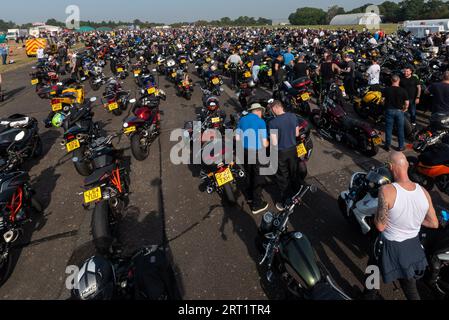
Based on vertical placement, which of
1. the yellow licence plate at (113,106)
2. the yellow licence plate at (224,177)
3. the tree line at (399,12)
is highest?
the tree line at (399,12)

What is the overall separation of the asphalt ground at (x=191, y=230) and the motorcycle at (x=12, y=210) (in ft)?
0.73

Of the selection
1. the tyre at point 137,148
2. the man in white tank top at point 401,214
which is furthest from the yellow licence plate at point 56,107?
the man in white tank top at point 401,214

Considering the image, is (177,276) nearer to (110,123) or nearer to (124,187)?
(124,187)

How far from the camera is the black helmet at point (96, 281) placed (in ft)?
7.93

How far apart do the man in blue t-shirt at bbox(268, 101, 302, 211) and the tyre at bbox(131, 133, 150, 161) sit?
A: 145 inches

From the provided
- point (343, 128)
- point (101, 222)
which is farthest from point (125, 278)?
point (343, 128)

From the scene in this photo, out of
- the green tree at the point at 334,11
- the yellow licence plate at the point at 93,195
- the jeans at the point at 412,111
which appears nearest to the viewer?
the yellow licence plate at the point at 93,195

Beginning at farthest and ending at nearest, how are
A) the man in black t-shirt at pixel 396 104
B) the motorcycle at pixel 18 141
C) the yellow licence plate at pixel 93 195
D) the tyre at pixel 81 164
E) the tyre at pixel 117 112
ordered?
the tyre at pixel 117 112 < the motorcycle at pixel 18 141 < the tyre at pixel 81 164 < the man in black t-shirt at pixel 396 104 < the yellow licence plate at pixel 93 195

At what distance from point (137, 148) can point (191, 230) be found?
10.1 feet

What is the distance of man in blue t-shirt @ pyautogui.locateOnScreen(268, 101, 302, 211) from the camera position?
4375 mm

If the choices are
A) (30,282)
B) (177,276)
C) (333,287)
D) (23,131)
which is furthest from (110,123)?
(333,287)

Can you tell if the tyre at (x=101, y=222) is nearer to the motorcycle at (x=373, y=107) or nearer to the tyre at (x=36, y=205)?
the tyre at (x=36, y=205)

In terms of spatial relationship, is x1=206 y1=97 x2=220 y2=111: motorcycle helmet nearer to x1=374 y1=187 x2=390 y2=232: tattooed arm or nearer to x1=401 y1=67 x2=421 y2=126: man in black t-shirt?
x1=401 y1=67 x2=421 y2=126: man in black t-shirt

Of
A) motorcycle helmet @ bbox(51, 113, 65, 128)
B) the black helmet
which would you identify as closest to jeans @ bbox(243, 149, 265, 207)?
the black helmet
